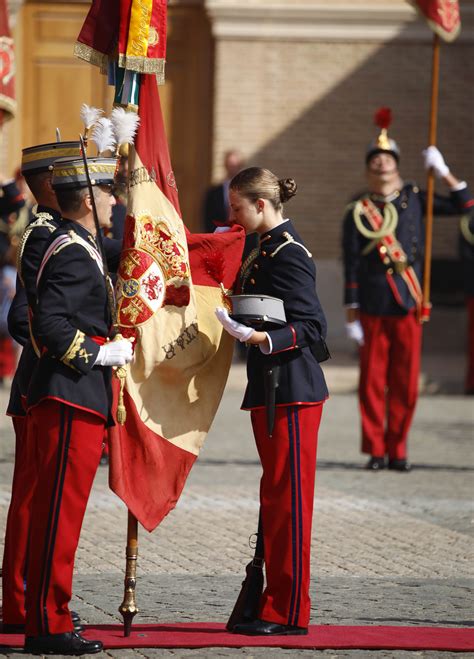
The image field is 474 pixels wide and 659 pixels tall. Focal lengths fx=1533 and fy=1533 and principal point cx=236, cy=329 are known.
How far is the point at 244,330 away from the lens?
229 inches

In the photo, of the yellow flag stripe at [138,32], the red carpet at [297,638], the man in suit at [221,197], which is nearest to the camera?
the red carpet at [297,638]

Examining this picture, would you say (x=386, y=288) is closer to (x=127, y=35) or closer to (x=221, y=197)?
(x=127, y=35)

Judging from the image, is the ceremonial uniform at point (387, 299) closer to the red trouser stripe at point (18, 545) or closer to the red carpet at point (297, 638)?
the red carpet at point (297, 638)

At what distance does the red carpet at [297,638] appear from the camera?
5.69 metres

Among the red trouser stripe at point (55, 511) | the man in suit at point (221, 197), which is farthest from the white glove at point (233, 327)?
the man in suit at point (221, 197)

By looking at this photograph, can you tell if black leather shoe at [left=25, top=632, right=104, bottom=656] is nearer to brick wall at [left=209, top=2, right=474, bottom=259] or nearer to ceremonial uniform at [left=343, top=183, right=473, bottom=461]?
ceremonial uniform at [left=343, top=183, right=473, bottom=461]

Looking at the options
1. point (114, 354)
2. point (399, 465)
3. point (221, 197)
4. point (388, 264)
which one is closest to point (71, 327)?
point (114, 354)

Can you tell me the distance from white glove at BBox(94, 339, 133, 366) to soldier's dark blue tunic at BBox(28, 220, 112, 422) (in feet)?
0.09

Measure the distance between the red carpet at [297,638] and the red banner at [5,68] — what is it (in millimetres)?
3958

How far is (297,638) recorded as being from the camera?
5.80 metres

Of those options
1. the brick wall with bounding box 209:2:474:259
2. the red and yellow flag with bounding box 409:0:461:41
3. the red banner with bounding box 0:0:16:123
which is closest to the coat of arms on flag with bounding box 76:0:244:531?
the red banner with bounding box 0:0:16:123

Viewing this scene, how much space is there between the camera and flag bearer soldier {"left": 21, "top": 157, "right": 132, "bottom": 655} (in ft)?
18.1

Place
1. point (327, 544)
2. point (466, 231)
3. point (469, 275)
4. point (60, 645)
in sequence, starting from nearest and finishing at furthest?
point (60, 645), point (327, 544), point (466, 231), point (469, 275)

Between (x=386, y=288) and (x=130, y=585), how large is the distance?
531 cm
